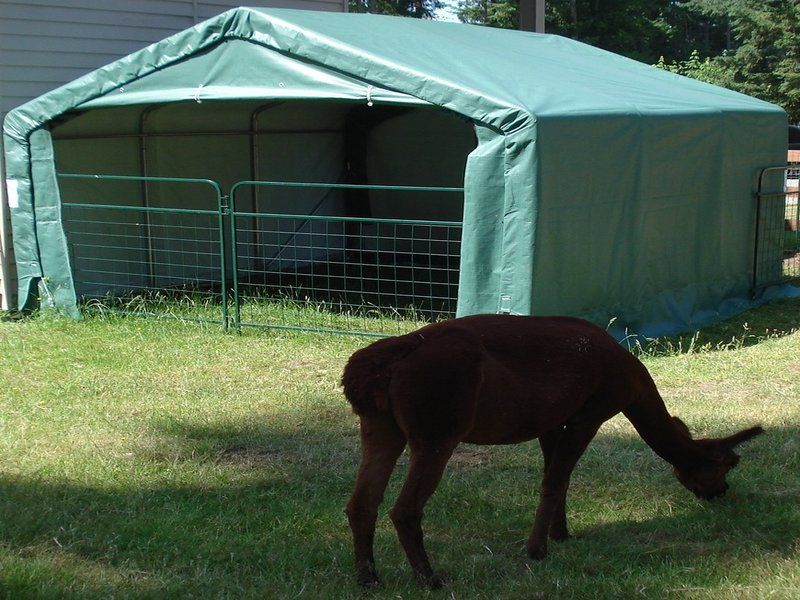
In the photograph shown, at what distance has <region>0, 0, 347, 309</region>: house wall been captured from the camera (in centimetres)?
1028

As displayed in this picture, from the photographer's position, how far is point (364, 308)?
10383mm

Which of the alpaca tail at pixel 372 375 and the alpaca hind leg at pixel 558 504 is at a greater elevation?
the alpaca tail at pixel 372 375

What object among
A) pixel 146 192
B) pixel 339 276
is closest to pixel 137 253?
pixel 146 192

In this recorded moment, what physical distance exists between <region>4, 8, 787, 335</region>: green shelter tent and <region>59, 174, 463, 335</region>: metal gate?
423mm

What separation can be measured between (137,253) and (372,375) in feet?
26.1

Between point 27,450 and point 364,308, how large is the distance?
186 inches

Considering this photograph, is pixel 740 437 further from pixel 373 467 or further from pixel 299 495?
pixel 299 495

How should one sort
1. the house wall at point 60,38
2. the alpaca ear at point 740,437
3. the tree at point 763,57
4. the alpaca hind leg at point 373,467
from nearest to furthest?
1. the alpaca hind leg at point 373,467
2. the alpaca ear at point 740,437
3. the house wall at point 60,38
4. the tree at point 763,57

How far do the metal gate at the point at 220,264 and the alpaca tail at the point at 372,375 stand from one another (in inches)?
187

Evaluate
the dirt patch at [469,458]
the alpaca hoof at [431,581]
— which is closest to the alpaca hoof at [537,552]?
the alpaca hoof at [431,581]

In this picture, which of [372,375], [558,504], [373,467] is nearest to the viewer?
[372,375]

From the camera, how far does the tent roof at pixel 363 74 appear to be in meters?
8.08

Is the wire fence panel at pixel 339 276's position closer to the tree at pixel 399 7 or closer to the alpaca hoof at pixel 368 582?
the alpaca hoof at pixel 368 582

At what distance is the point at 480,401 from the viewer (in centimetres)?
414
